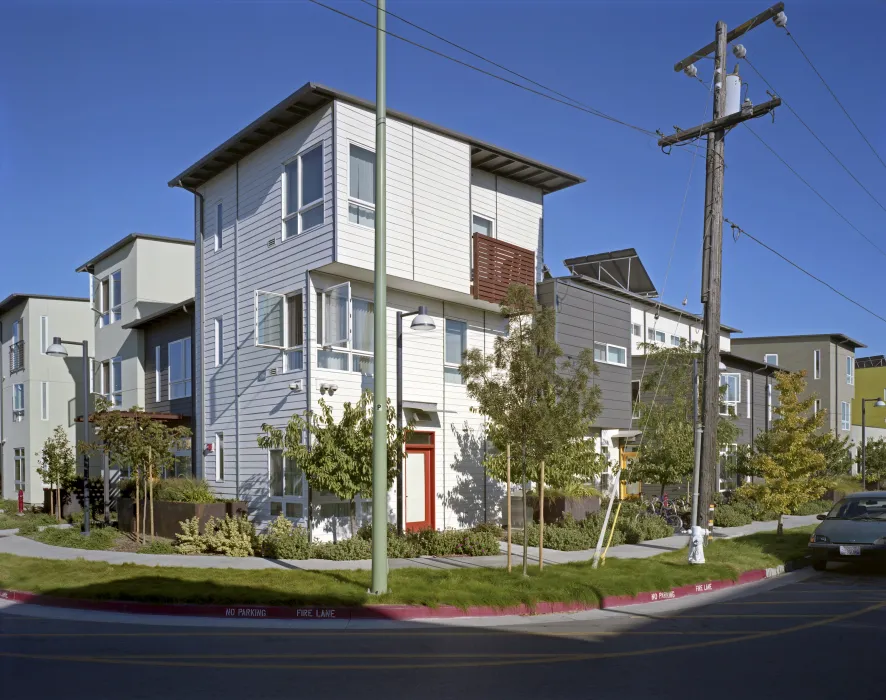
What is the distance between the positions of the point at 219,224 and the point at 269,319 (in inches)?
170

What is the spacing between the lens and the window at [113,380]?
2778 cm

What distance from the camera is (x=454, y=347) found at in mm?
20750

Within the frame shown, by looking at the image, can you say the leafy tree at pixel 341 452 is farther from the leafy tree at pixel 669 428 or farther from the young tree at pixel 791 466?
the leafy tree at pixel 669 428


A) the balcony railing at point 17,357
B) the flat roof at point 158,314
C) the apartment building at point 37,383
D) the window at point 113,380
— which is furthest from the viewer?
the balcony railing at point 17,357

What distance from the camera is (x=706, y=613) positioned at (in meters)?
11.4

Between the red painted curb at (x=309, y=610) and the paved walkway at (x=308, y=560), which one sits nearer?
the red painted curb at (x=309, y=610)

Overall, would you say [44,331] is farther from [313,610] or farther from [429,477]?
[313,610]

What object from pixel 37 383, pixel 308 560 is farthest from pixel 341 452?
pixel 37 383

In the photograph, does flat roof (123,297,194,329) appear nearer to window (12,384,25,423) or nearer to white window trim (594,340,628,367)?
window (12,384,25,423)

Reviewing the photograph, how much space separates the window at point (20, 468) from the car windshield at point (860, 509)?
104 feet

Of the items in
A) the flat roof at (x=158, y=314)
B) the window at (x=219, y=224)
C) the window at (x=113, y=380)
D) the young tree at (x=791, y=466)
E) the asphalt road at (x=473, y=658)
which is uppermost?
the window at (x=219, y=224)

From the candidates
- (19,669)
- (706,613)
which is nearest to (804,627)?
(706,613)

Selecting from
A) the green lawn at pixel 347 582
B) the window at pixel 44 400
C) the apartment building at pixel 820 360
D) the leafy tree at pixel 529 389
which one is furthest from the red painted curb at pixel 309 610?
the apartment building at pixel 820 360

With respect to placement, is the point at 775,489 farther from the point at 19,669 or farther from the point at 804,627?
the point at 19,669
